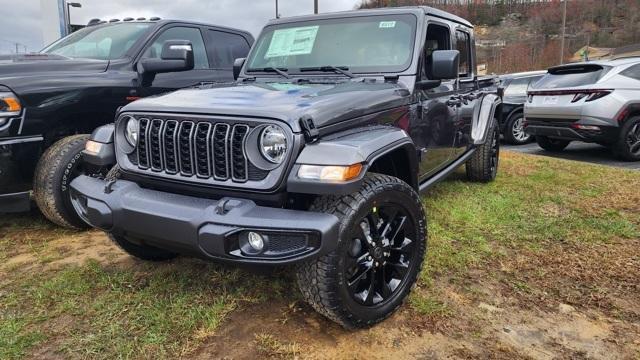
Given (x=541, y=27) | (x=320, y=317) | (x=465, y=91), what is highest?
(x=541, y=27)

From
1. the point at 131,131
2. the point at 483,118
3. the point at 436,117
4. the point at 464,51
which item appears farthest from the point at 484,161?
the point at 131,131

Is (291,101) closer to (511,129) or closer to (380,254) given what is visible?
(380,254)

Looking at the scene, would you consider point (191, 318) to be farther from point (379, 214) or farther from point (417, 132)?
point (417, 132)

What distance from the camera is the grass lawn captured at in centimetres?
249

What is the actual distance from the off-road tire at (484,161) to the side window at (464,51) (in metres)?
0.92

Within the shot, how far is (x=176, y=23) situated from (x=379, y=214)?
3657mm

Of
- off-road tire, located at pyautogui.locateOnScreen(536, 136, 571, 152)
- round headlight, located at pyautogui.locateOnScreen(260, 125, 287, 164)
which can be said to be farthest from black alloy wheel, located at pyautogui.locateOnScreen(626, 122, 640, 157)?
round headlight, located at pyautogui.locateOnScreen(260, 125, 287, 164)

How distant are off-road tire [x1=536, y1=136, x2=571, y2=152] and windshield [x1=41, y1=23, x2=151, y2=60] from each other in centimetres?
758

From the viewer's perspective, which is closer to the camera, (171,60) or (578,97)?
(171,60)

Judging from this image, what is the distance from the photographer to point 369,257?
2578 mm

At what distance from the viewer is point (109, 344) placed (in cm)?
249

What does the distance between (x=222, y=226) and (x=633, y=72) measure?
8304 millimetres

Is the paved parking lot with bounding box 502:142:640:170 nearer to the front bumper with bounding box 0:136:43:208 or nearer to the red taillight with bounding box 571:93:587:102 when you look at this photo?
the red taillight with bounding box 571:93:587:102

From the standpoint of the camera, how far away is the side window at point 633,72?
26.1ft
